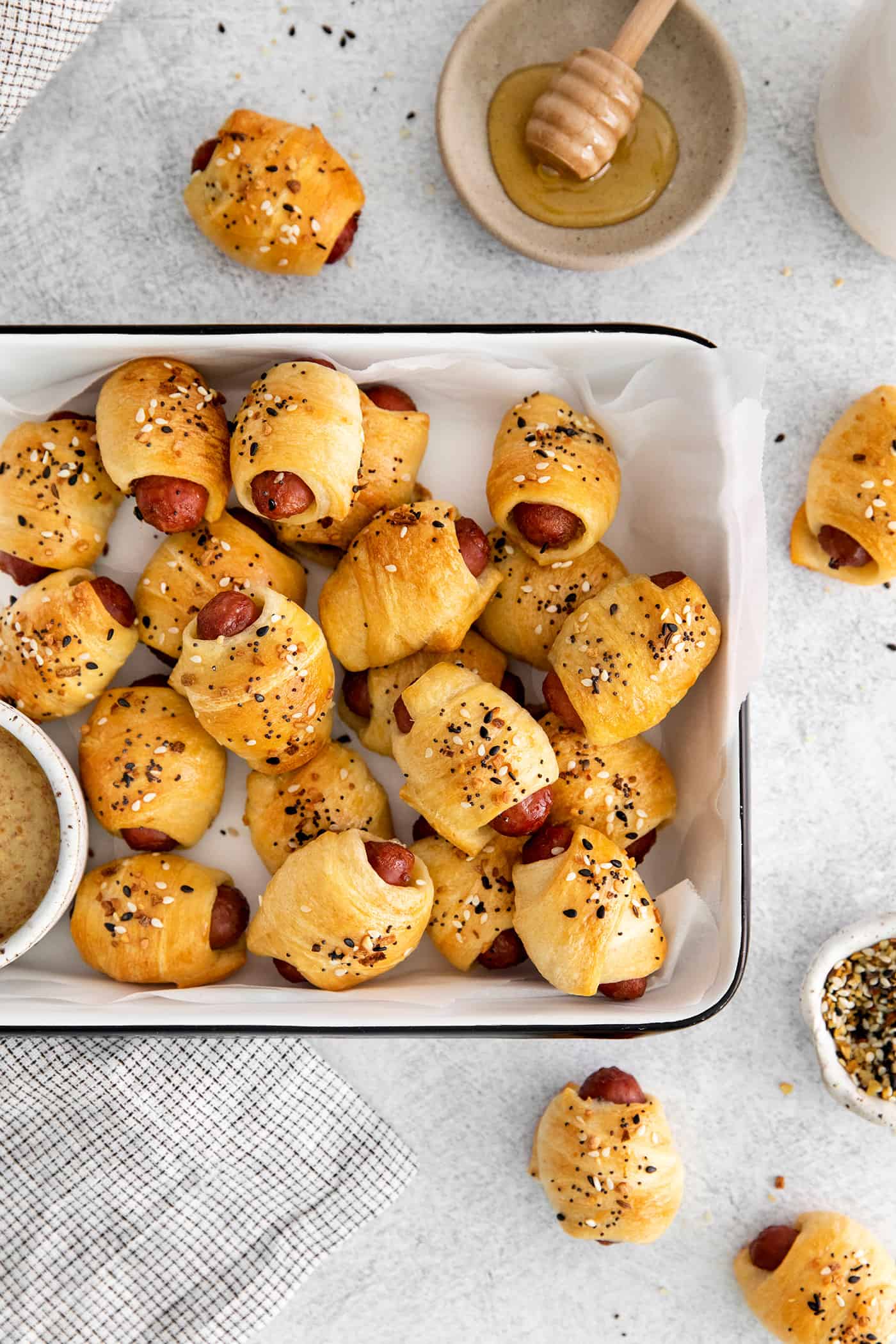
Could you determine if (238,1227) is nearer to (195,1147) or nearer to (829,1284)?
(195,1147)

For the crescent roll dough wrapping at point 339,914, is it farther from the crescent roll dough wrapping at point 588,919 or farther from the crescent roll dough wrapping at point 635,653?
the crescent roll dough wrapping at point 635,653

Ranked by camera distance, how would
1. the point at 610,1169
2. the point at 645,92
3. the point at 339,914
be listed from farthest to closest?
the point at 645,92 → the point at 610,1169 → the point at 339,914

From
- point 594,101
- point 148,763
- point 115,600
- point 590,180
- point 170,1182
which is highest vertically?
point 594,101

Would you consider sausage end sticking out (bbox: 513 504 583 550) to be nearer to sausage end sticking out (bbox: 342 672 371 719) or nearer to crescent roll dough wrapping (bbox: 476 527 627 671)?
crescent roll dough wrapping (bbox: 476 527 627 671)

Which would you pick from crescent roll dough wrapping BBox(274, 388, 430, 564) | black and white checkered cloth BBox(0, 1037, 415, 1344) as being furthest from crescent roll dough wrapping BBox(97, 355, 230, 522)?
black and white checkered cloth BBox(0, 1037, 415, 1344)

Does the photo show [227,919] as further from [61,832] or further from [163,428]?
[163,428]

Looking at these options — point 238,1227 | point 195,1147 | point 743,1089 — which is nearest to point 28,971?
point 195,1147

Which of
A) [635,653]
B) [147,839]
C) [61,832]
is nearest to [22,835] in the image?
[61,832]
